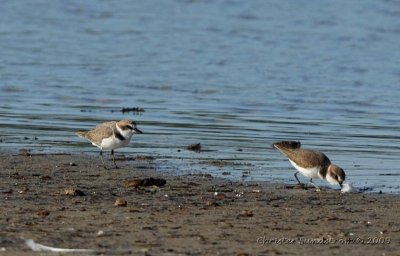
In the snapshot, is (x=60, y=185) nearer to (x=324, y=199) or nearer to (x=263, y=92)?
(x=324, y=199)

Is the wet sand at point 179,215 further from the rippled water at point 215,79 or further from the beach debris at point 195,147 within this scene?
the beach debris at point 195,147

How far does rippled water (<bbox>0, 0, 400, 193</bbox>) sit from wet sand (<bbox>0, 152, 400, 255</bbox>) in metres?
0.91

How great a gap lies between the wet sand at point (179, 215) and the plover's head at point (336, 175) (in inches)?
5.5

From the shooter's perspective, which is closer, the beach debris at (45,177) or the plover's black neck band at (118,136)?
the beach debris at (45,177)

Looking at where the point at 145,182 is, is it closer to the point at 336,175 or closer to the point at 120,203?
the point at 120,203

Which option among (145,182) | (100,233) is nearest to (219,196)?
(145,182)

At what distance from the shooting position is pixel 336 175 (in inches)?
444

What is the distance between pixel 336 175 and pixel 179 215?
2.49m

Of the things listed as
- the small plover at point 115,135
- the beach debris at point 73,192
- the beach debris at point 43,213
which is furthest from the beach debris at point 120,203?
the small plover at point 115,135

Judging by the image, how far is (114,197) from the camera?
33.7 feet

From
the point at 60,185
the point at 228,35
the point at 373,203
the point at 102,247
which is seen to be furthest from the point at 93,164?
the point at 228,35

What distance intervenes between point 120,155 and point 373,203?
3.88 meters

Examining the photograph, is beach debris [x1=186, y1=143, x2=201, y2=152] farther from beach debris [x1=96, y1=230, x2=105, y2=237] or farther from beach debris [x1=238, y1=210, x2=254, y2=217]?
beach debris [x1=96, y1=230, x2=105, y2=237]

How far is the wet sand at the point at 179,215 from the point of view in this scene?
8172mm
